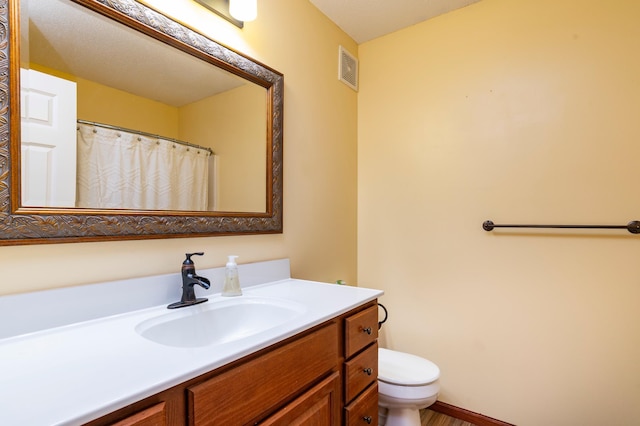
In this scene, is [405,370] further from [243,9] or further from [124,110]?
[243,9]

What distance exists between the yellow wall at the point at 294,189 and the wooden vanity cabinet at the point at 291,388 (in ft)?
1.75

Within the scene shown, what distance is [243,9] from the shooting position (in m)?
1.28

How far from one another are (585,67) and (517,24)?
0.40 metres

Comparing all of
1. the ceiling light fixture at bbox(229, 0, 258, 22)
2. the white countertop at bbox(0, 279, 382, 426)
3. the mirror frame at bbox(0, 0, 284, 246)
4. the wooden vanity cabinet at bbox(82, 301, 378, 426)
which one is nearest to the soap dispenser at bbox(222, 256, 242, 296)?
the mirror frame at bbox(0, 0, 284, 246)

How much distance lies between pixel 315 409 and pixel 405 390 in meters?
0.70

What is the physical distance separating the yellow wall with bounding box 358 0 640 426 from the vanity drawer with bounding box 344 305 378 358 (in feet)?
2.59

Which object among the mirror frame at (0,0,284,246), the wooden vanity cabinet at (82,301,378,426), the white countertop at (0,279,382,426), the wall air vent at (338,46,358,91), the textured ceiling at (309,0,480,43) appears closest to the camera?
the white countertop at (0,279,382,426)

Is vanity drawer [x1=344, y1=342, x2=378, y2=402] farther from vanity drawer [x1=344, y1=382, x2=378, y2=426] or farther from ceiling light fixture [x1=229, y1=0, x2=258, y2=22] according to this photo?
ceiling light fixture [x1=229, y1=0, x2=258, y2=22]

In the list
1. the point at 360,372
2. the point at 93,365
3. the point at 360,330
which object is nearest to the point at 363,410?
the point at 360,372

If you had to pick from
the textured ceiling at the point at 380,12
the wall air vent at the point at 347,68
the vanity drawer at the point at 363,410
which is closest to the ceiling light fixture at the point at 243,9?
the textured ceiling at the point at 380,12

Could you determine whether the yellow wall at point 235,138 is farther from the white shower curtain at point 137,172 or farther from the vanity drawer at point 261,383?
the vanity drawer at point 261,383

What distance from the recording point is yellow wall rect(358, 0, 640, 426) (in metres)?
1.44

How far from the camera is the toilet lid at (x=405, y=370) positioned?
4.80 ft

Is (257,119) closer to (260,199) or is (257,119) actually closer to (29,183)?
(260,199)
